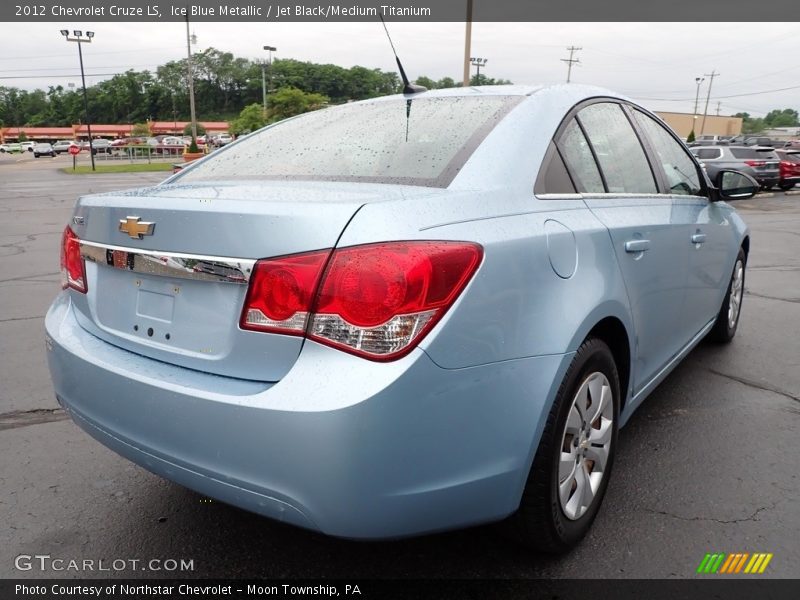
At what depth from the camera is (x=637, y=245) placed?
252 centimetres

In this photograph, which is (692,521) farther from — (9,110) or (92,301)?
(9,110)

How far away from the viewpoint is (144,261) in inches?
77.0

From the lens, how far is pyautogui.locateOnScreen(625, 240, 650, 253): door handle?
2445mm

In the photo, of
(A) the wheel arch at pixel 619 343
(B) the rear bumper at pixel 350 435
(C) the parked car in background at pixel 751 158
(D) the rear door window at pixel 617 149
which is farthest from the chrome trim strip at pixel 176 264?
(C) the parked car in background at pixel 751 158

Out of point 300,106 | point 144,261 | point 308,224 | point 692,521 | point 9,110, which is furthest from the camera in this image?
point 9,110

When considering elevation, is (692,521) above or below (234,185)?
below

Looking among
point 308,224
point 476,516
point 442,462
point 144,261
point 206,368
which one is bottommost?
point 476,516

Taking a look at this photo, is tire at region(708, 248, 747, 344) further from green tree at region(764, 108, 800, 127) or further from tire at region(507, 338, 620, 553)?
green tree at region(764, 108, 800, 127)

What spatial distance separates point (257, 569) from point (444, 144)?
1587 mm

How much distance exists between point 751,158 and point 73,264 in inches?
939

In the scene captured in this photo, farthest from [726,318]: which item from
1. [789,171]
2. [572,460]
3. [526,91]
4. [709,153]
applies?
[789,171]

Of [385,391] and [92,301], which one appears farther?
[92,301]

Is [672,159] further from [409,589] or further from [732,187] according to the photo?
[409,589]

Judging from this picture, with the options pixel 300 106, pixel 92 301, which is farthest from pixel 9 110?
pixel 92 301
